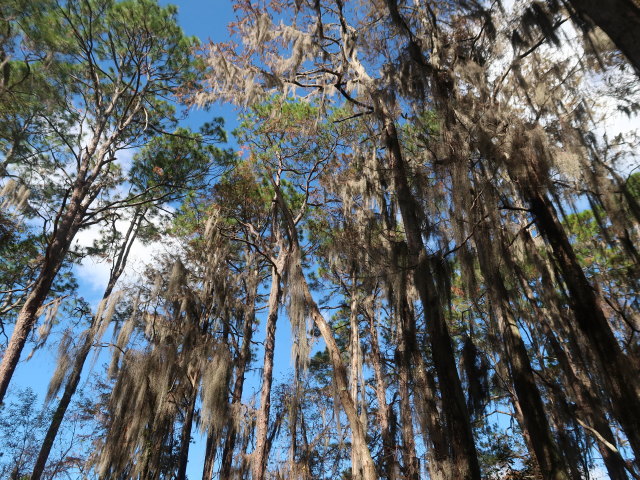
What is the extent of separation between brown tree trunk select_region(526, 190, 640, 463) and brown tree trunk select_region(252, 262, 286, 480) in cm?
520

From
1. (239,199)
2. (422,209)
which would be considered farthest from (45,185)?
(422,209)

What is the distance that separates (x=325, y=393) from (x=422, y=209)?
840cm

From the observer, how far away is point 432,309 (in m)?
3.68

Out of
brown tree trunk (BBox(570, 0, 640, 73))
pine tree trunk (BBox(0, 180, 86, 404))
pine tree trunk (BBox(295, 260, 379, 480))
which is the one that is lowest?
pine tree trunk (BBox(295, 260, 379, 480))

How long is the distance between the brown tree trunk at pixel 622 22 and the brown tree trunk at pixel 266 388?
7064 mm

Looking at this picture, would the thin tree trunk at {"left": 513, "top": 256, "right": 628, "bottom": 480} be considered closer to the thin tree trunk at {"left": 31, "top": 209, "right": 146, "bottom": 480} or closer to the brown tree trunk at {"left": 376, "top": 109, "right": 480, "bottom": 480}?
the brown tree trunk at {"left": 376, "top": 109, "right": 480, "bottom": 480}

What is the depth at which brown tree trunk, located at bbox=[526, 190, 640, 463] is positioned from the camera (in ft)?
11.6

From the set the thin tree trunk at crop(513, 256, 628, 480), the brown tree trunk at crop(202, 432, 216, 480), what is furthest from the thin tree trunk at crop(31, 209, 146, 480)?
the thin tree trunk at crop(513, 256, 628, 480)

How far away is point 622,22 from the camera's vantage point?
1.78 meters

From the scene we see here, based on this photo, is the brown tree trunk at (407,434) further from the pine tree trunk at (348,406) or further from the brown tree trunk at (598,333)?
the brown tree trunk at (598,333)

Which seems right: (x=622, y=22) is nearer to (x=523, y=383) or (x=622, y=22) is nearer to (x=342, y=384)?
(x=523, y=383)

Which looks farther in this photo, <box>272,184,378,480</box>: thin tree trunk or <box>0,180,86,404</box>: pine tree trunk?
<box>0,180,86,404</box>: pine tree trunk

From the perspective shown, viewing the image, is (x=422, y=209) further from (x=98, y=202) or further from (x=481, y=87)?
(x=98, y=202)

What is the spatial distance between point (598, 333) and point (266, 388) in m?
6.47
